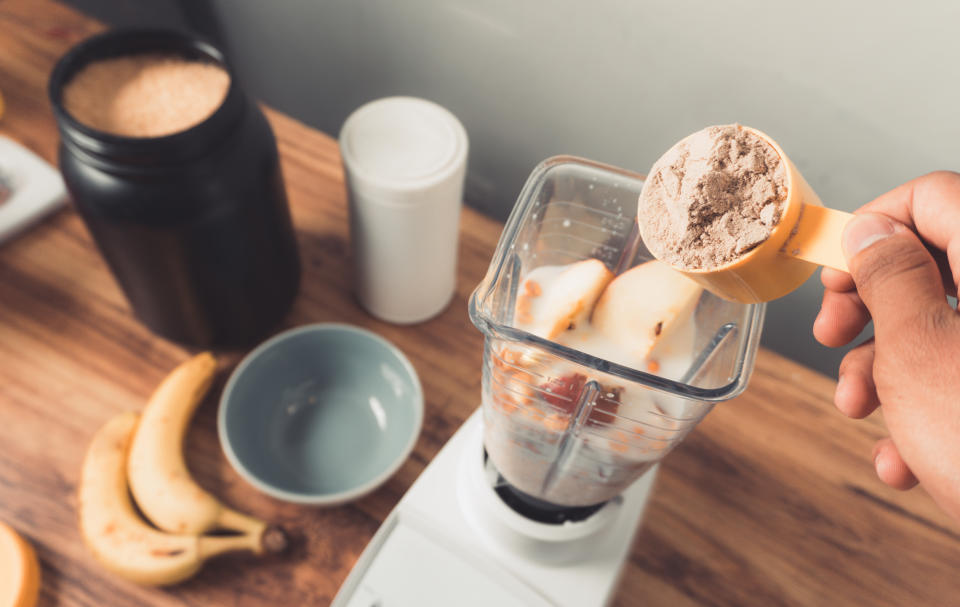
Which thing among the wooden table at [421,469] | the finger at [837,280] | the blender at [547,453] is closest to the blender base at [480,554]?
the blender at [547,453]

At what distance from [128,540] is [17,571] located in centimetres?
9

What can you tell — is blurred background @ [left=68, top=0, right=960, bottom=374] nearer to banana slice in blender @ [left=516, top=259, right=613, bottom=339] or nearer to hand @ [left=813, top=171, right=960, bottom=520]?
hand @ [left=813, top=171, right=960, bottom=520]

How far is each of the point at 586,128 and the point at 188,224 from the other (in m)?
0.44

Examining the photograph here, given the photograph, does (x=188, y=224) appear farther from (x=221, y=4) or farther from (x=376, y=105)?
(x=221, y=4)

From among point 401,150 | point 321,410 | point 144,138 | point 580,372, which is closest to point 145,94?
point 144,138

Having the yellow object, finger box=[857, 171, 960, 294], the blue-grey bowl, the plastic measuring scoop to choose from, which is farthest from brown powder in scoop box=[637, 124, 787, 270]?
the yellow object

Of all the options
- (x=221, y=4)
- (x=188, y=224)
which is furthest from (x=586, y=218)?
(x=221, y=4)

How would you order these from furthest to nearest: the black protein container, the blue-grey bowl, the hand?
the blue-grey bowl, the black protein container, the hand

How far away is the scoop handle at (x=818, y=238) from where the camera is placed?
35cm

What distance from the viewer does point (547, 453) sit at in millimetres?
449

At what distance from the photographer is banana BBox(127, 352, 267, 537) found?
58 centimetres

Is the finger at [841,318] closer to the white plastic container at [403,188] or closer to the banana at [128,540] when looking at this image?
the white plastic container at [403,188]

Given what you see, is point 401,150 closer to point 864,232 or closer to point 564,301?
point 564,301

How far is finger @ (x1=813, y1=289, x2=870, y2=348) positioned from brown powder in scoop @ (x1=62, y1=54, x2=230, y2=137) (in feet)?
1.67
